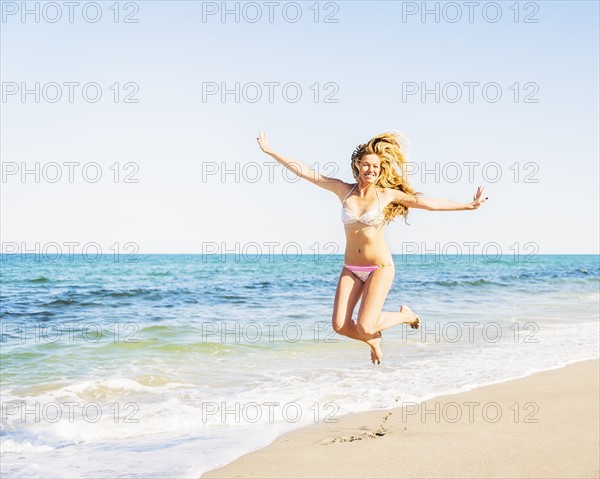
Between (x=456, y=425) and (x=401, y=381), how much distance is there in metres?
3.08

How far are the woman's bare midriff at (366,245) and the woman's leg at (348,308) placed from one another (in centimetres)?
17

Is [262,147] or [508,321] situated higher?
[262,147]

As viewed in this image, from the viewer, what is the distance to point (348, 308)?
6.02m

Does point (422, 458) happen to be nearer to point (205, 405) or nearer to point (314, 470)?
point (314, 470)

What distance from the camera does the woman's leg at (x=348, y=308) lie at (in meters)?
5.86

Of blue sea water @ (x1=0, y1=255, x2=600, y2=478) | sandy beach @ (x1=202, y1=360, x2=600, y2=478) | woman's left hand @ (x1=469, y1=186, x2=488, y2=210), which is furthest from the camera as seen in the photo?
blue sea water @ (x1=0, y1=255, x2=600, y2=478)

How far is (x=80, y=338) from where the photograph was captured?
17297 millimetres

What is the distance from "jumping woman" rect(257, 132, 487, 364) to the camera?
18.4 ft

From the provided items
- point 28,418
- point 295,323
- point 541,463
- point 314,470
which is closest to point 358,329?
point 314,470

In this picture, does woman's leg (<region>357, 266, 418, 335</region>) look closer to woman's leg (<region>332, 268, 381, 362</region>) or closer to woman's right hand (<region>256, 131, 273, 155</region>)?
woman's leg (<region>332, 268, 381, 362</region>)

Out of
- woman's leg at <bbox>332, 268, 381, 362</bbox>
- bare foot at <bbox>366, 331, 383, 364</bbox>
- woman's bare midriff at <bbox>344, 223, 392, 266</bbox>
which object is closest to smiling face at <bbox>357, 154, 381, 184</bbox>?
woman's bare midriff at <bbox>344, 223, 392, 266</bbox>

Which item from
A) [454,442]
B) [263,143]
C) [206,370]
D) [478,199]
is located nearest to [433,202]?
[478,199]

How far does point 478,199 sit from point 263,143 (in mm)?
1667

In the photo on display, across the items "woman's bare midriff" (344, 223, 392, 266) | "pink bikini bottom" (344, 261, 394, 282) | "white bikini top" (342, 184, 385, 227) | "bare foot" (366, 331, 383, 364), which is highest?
"white bikini top" (342, 184, 385, 227)
